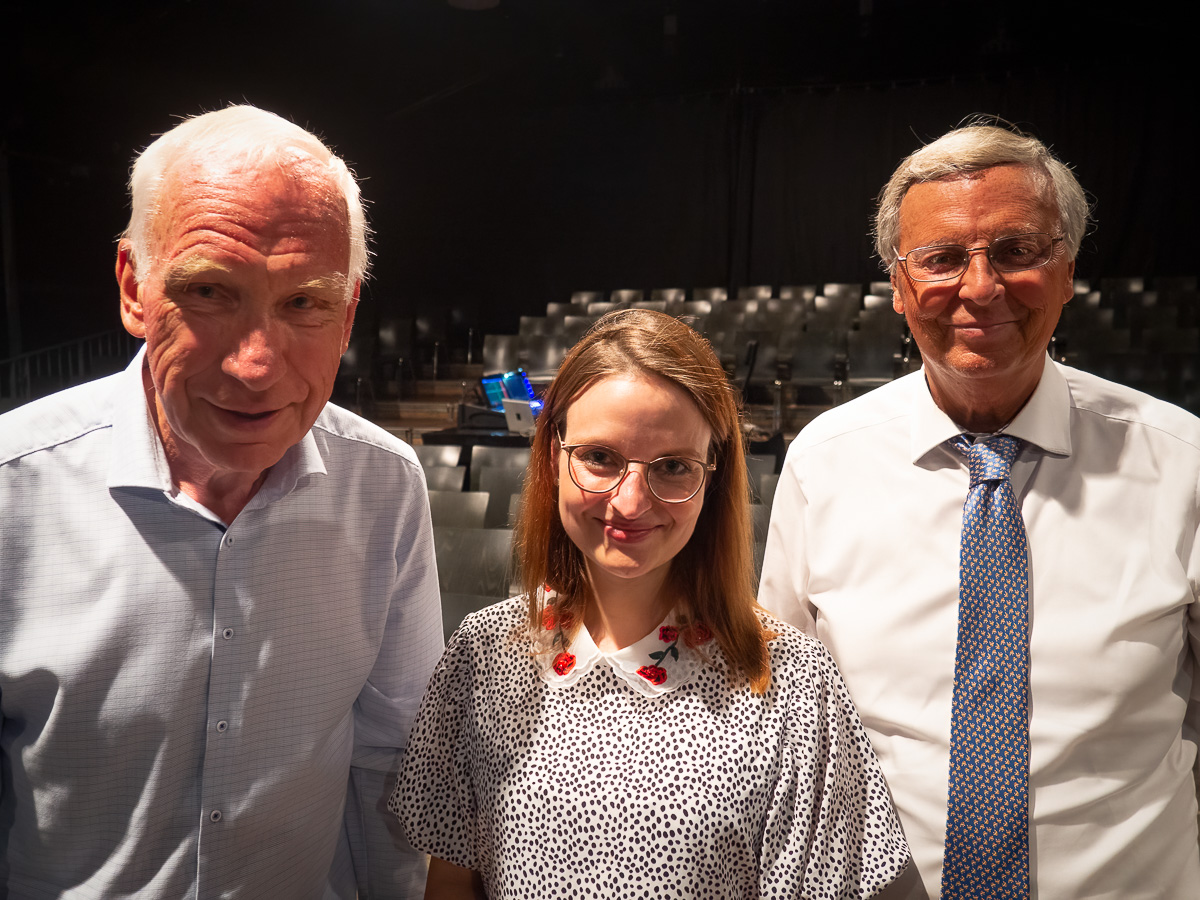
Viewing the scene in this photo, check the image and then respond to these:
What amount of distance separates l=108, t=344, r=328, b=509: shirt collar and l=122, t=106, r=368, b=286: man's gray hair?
17 cm

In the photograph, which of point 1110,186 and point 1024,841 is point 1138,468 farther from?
point 1110,186

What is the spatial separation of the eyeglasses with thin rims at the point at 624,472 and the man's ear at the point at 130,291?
1.88 feet

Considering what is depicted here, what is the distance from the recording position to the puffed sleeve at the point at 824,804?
1.06m

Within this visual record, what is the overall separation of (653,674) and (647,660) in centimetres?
2

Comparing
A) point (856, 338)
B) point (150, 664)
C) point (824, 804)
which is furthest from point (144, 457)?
point (856, 338)

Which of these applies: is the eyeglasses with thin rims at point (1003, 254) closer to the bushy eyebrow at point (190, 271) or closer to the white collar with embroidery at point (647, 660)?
the white collar with embroidery at point (647, 660)

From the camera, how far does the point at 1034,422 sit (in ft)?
4.61

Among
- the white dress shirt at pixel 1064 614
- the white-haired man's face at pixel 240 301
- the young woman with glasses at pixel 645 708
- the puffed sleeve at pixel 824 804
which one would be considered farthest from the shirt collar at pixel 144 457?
the white dress shirt at pixel 1064 614

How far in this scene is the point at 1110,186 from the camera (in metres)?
8.65

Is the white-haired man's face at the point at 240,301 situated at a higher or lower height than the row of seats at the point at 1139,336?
higher

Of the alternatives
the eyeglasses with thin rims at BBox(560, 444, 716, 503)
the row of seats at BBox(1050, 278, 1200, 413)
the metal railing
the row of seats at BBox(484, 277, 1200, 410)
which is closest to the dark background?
the metal railing

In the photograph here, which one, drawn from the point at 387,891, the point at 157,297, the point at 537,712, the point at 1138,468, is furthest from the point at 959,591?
the point at 157,297

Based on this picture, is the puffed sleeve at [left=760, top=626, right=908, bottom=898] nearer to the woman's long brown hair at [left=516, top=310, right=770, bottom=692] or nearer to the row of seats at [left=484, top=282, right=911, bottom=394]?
the woman's long brown hair at [left=516, top=310, right=770, bottom=692]

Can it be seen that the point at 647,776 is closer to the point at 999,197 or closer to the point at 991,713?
the point at 991,713
